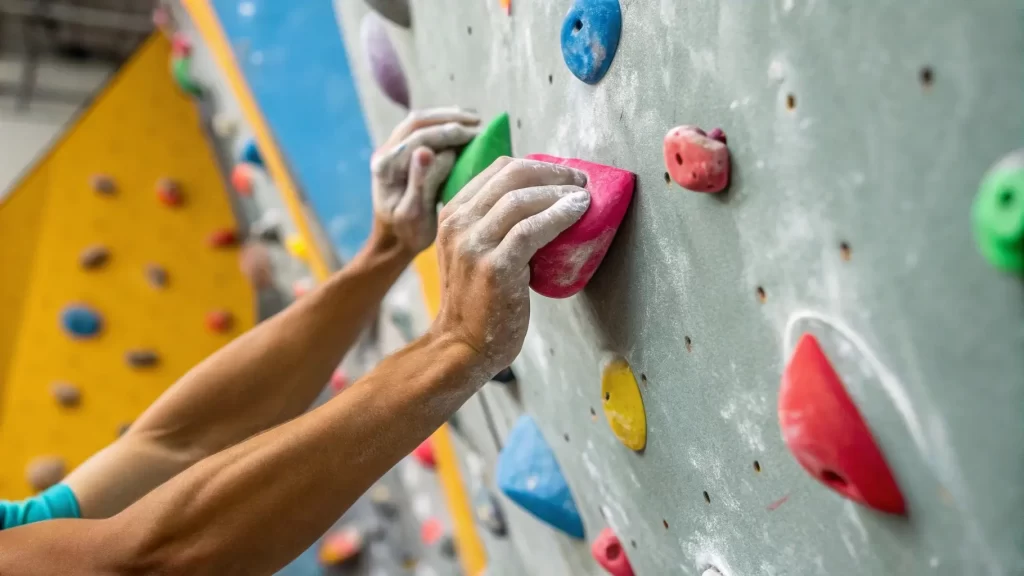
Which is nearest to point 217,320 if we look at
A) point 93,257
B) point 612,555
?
point 93,257

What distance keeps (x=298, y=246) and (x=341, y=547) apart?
1101 millimetres

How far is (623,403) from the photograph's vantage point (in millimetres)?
841

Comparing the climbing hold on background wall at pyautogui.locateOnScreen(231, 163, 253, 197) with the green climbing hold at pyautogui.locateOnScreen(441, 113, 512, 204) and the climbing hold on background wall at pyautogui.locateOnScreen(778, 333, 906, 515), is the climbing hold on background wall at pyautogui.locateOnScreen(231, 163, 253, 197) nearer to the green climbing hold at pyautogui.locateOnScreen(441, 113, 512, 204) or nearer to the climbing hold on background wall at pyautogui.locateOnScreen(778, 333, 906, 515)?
the green climbing hold at pyautogui.locateOnScreen(441, 113, 512, 204)

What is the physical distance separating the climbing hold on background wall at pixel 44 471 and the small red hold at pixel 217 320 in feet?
2.47

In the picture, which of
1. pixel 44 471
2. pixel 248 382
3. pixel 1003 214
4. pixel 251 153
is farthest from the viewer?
pixel 44 471

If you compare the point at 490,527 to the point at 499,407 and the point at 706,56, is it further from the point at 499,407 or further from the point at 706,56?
the point at 706,56

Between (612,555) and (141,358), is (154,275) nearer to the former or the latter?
(141,358)

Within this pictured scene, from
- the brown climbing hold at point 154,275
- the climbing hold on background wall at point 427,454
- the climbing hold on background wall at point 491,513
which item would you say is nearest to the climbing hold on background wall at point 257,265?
the brown climbing hold at point 154,275

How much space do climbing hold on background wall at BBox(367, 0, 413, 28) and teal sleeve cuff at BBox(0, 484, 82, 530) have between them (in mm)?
849

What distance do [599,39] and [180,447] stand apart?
2.84 ft

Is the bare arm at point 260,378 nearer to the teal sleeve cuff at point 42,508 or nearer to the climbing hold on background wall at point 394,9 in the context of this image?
the teal sleeve cuff at point 42,508

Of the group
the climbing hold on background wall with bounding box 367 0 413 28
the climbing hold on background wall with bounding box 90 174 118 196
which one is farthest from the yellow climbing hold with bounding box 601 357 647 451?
the climbing hold on background wall with bounding box 90 174 118 196

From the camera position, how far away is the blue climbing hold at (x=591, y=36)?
698 mm

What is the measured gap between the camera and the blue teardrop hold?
2947 millimetres
